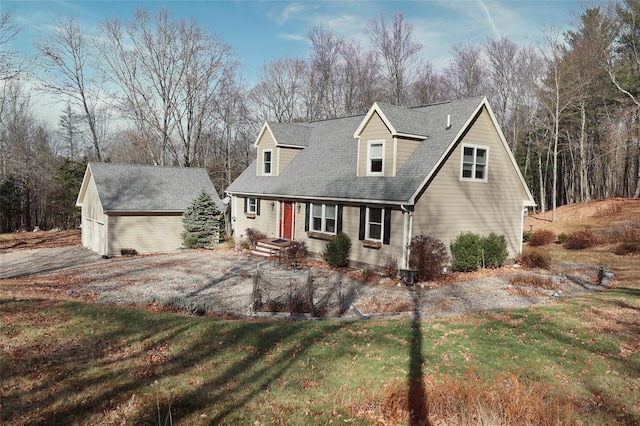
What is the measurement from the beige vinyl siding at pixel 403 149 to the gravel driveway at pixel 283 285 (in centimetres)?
504

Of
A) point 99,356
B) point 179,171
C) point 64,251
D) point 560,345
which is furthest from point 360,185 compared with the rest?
point 64,251

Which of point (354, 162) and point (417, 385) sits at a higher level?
point (354, 162)

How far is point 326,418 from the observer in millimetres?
5383

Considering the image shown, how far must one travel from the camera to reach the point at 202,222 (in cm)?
2506

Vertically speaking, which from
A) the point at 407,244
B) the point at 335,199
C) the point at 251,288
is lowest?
the point at 251,288

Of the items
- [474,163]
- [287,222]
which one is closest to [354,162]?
[287,222]

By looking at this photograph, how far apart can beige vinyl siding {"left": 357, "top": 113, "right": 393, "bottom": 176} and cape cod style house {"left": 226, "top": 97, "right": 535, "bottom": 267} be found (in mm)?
41

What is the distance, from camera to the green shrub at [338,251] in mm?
16953

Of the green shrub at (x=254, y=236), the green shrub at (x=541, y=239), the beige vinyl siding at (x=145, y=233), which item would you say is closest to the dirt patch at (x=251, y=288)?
the green shrub at (x=254, y=236)

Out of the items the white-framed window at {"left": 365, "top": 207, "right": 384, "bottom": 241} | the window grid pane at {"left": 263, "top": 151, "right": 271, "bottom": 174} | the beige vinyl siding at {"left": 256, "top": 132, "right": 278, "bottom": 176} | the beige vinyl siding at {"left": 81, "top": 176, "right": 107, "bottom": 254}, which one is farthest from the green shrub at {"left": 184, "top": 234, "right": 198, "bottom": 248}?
the white-framed window at {"left": 365, "top": 207, "right": 384, "bottom": 241}

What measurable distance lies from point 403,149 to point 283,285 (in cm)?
751

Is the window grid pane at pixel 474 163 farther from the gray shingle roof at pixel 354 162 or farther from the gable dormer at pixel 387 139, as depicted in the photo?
the gable dormer at pixel 387 139

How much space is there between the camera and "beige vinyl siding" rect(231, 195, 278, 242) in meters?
22.2

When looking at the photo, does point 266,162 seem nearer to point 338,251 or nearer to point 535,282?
point 338,251
